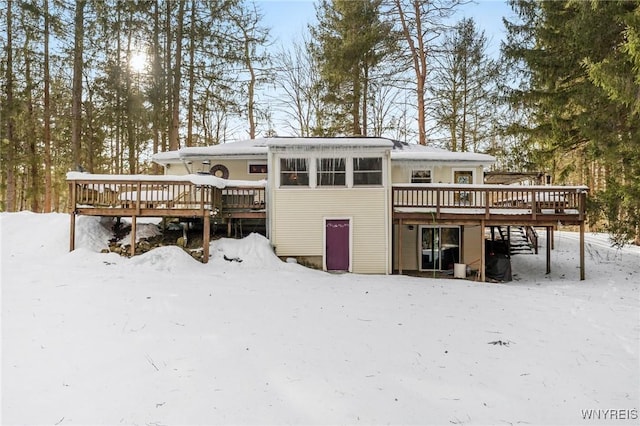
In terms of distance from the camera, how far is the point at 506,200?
37.7 ft

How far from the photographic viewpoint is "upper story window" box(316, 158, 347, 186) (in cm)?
1098

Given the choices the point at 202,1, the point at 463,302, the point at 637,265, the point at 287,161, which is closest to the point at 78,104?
the point at 202,1

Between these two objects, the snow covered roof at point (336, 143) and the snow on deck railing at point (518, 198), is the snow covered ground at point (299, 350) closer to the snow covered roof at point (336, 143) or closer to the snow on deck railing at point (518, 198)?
the snow on deck railing at point (518, 198)

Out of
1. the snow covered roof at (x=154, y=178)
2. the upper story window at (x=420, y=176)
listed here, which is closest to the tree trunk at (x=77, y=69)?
the snow covered roof at (x=154, y=178)

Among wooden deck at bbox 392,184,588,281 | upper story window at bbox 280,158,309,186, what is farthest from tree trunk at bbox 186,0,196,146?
wooden deck at bbox 392,184,588,281

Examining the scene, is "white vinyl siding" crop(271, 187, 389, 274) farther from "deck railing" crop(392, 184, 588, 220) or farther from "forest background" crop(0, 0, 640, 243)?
"forest background" crop(0, 0, 640, 243)

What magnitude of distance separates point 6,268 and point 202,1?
44.5 ft

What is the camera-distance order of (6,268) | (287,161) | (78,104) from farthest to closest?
(78,104) < (287,161) < (6,268)

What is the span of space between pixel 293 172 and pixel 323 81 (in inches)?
379

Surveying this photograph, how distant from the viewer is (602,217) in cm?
1117

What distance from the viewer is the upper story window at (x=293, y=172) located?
11.0 m

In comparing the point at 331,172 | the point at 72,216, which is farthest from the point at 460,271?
the point at 72,216

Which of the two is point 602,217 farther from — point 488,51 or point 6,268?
point 6,268

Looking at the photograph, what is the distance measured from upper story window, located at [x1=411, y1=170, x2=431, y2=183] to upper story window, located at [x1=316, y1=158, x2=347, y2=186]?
378cm
